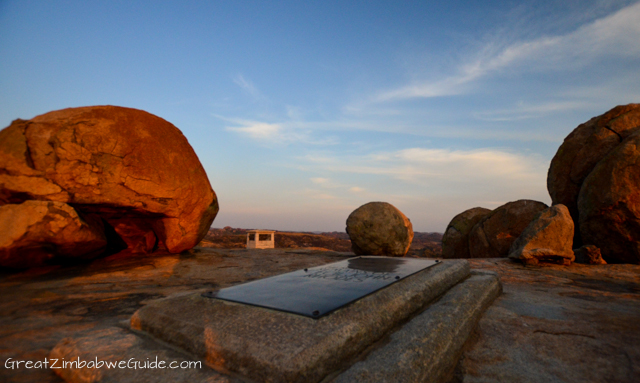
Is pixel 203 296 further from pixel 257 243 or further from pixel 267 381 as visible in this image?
pixel 257 243

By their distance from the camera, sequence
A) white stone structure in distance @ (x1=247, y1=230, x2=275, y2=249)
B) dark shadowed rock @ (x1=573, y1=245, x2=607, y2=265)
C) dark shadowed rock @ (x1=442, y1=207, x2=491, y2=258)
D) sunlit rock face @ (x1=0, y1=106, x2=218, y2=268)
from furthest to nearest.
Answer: white stone structure in distance @ (x1=247, y1=230, x2=275, y2=249), dark shadowed rock @ (x1=442, y1=207, x2=491, y2=258), dark shadowed rock @ (x1=573, y1=245, x2=607, y2=265), sunlit rock face @ (x1=0, y1=106, x2=218, y2=268)

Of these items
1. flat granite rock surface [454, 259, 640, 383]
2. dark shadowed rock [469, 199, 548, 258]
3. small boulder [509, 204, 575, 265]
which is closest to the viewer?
flat granite rock surface [454, 259, 640, 383]

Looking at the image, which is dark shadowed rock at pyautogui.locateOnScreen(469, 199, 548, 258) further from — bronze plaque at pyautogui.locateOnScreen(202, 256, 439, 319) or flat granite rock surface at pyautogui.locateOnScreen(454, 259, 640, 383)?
bronze plaque at pyautogui.locateOnScreen(202, 256, 439, 319)

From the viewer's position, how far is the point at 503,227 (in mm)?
7750

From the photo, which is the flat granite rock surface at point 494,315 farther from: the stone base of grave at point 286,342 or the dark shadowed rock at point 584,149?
the dark shadowed rock at point 584,149

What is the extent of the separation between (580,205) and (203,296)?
24.7 feet

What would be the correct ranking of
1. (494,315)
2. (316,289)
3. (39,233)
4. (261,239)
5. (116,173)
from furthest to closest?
(261,239)
(116,173)
(39,233)
(494,315)
(316,289)

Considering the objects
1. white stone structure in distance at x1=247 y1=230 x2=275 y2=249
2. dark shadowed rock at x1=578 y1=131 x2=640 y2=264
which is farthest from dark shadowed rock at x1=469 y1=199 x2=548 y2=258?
Result: white stone structure in distance at x1=247 y1=230 x2=275 y2=249

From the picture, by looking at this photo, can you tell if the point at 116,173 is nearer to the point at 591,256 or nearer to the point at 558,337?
the point at 558,337

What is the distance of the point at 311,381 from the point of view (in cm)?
155

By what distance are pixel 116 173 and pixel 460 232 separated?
357 inches

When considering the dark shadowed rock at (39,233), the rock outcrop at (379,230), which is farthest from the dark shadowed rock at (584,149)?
the dark shadowed rock at (39,233)

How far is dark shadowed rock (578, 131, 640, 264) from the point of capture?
17.7 feet

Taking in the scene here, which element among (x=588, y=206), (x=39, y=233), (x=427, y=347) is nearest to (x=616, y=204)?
(x=588, y=206)
